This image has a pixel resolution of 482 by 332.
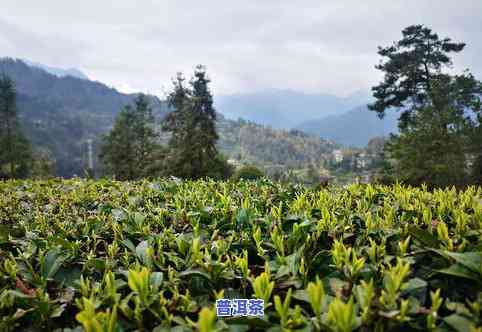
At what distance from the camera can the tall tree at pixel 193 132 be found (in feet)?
111

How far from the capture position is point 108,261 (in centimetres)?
188

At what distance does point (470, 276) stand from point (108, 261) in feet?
5.10

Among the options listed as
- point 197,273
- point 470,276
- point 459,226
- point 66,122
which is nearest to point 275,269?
point 197,273

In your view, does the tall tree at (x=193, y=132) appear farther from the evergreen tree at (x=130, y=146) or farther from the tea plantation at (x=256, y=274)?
the tea plantation at (x=256, y=274)

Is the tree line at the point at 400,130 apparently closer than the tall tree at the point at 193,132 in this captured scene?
Yes

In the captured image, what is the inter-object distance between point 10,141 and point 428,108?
134 feet

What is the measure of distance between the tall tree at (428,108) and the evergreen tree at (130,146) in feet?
78.4

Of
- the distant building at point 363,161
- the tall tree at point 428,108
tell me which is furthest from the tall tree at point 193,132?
the distant building at point 363,161

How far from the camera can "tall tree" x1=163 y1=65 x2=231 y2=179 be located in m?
34.0

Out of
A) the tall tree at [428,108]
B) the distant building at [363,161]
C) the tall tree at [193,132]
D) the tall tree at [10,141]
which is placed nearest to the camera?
the tall tree at [428,108]

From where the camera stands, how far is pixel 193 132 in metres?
35.0

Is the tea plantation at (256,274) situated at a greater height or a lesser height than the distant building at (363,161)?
greater

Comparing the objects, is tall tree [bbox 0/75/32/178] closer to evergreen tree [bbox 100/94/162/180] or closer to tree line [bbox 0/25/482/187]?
tree line [bbox 0/25/482/187]

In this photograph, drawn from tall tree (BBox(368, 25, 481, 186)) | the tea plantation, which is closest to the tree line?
tall tree (BBox(368, 25, 481, 186))
